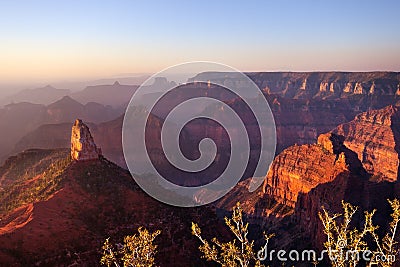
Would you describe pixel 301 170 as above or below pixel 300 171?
above

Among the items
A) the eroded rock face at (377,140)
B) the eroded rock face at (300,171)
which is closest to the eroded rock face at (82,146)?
the eroded rock face at (300,171)

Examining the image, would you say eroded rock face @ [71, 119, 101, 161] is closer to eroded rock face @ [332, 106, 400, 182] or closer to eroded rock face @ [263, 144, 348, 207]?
eroded rock face @ [263, 144, 348, 207]

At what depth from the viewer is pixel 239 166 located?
154250 millimetres

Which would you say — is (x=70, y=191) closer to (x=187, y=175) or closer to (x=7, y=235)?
(x=7, y=235)

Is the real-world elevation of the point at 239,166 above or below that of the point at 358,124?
below

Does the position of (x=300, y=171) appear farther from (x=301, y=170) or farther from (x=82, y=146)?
(x=82, y=146)

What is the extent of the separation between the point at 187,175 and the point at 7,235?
99.0 metres

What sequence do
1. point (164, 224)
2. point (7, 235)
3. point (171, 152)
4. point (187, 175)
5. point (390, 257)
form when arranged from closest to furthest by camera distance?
point (390, 257), point (7, 235), point (164, 224), point (187, 175), point (171, 152)

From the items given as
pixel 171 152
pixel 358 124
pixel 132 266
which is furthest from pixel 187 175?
pixel 132 266

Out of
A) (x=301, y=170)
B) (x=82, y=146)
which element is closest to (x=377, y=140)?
(x=301, y=170)

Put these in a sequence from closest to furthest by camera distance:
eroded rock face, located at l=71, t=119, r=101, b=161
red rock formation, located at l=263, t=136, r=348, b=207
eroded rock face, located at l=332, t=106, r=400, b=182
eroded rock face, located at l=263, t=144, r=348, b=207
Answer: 1. eroded rock face, located at l=71, t=119, r=101, b=161
2. eroded rock face, located at l=263, t=144, r=348, b=207
3. red rock formation, located at l=263, t=136, r=348, b=207
4. eroded rock face, located at l=332, t=106, r=400, b=182

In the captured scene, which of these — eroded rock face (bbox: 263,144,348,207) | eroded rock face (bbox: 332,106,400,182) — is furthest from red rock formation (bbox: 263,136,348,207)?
eroded rock face (bbox: 332,106,400,182)

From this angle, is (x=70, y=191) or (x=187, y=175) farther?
(x=187, y=175)

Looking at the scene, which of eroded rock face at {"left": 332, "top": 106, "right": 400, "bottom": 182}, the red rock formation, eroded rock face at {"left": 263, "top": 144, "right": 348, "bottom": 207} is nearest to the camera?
eroded rock face at {"left": 263, "top": 144, "right": 348, "bottom": 207}
